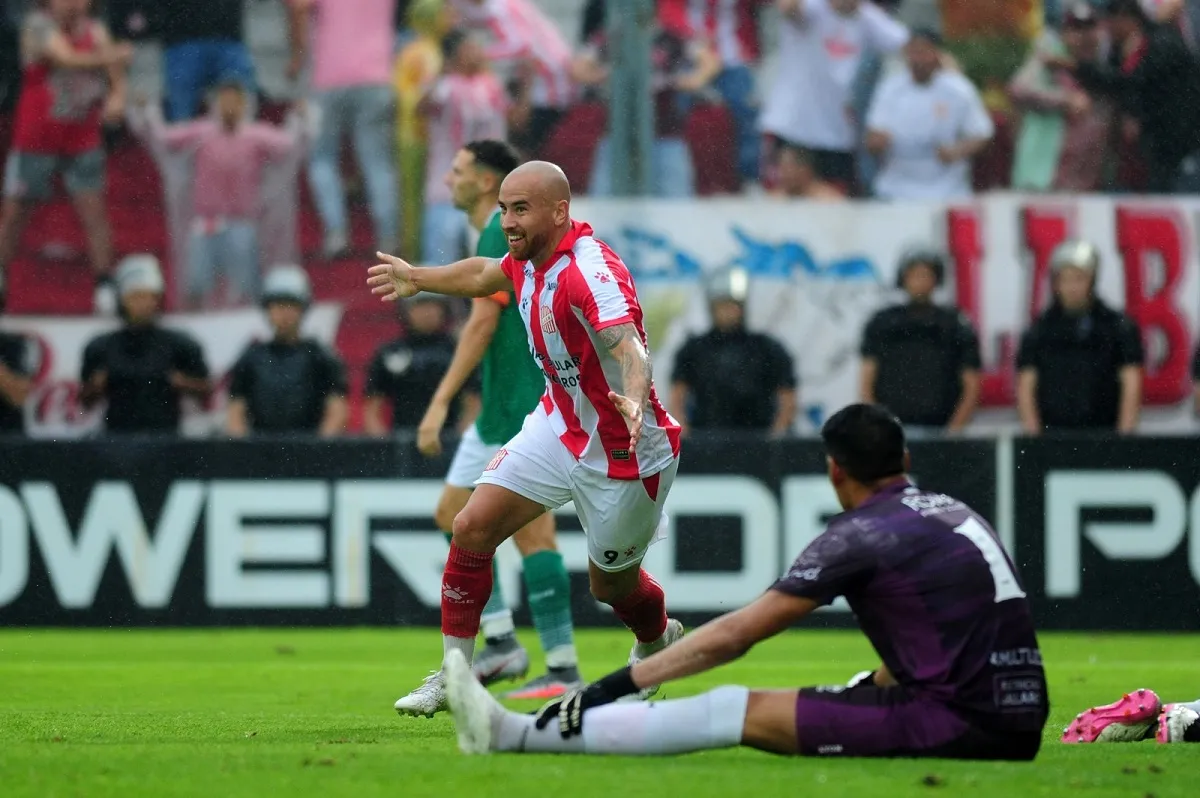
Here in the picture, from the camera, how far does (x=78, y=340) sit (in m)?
14.8

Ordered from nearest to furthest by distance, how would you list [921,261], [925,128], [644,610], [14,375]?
1. [644,610]
2. [921,261]
3. [14,375]
4. [925,128]

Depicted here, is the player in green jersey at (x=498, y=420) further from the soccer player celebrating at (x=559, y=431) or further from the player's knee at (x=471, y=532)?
the player's knee at (x=471, y=532)

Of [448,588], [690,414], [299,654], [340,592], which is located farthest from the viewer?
[690,414]

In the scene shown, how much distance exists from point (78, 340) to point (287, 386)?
2.08 meters

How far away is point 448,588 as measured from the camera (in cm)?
755

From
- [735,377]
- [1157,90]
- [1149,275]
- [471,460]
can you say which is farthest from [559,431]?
[1157,90]

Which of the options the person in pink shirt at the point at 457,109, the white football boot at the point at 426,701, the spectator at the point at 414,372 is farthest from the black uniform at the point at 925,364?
the white football boot at the point at 426,701

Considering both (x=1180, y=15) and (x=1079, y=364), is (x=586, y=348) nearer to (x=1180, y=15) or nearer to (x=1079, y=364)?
(x=1079, y=364)

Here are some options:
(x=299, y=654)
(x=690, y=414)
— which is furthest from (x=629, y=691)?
(x=690, y=414)

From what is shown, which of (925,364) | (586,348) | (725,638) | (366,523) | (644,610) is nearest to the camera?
(725,638)

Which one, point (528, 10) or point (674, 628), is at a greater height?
point (528, 10)

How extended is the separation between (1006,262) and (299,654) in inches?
263

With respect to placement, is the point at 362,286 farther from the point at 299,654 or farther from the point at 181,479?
the point at 299,654

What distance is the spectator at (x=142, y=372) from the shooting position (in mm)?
13945
